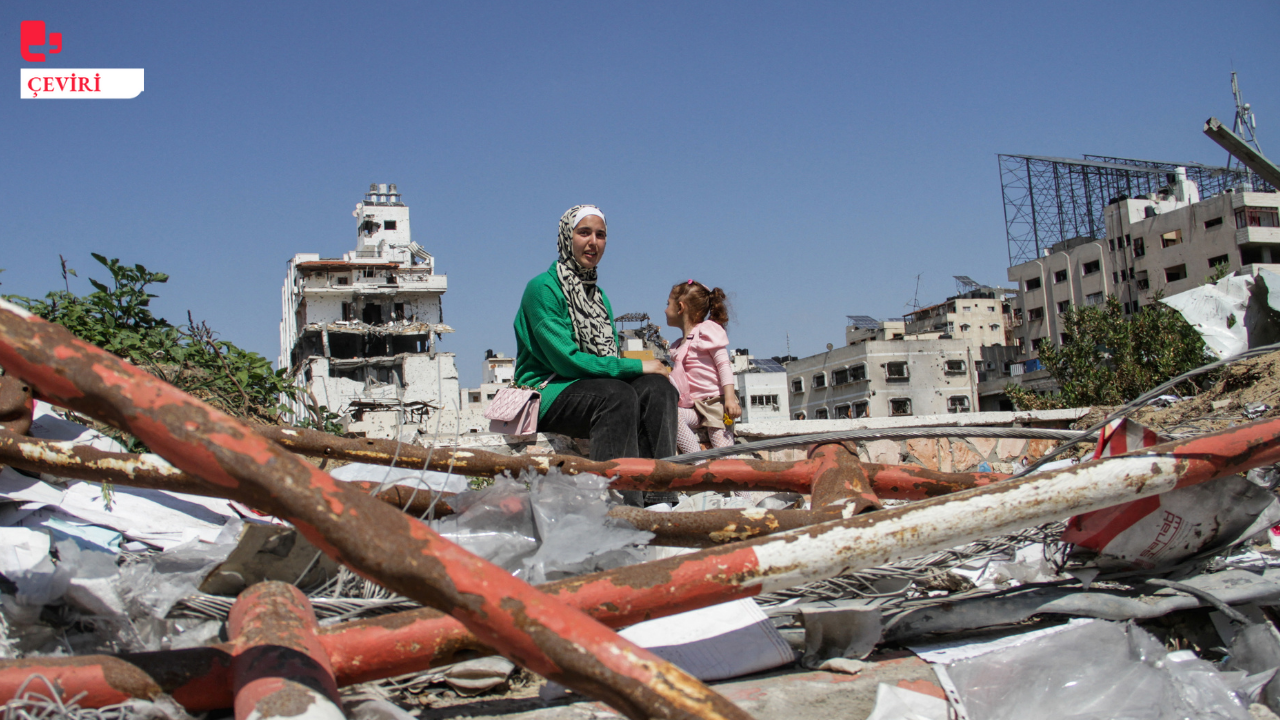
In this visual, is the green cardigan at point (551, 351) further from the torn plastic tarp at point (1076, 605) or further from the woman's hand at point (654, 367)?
the torn plastic tarp at point (1076, 605)

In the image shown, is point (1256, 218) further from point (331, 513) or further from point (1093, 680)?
point (331, 513)

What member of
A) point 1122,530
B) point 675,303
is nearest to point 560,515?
point 1122,530

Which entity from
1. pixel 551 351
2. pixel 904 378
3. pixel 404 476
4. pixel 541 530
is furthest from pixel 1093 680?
pixel 904 378

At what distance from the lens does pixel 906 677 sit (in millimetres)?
1617

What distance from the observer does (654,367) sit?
384cm

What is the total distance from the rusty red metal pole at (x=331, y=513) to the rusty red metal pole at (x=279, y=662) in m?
0.19

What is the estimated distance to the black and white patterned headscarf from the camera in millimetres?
3854

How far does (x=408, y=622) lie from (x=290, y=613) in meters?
0.18

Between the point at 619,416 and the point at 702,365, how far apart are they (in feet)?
4.54

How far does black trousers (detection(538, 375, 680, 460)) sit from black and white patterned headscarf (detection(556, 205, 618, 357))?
0.32m

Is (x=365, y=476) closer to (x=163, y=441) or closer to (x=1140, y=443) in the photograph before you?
(x=163, y=441)

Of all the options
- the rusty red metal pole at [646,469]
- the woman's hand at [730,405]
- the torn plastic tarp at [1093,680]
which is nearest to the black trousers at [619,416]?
the woman's hand at [730,405]

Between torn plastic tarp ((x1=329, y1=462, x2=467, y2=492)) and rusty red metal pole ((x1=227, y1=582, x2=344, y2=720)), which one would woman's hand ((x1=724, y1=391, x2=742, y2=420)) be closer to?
torn plastic tarp ((x1=329, y1=462, x2=467, y2=492))

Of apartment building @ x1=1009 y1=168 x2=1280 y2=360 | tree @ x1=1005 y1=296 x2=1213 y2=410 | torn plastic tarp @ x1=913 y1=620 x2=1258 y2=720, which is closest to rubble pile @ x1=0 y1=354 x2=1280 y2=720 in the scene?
torn plastic tarp @ x1=913 y1=620 x2=1258 y2=720
